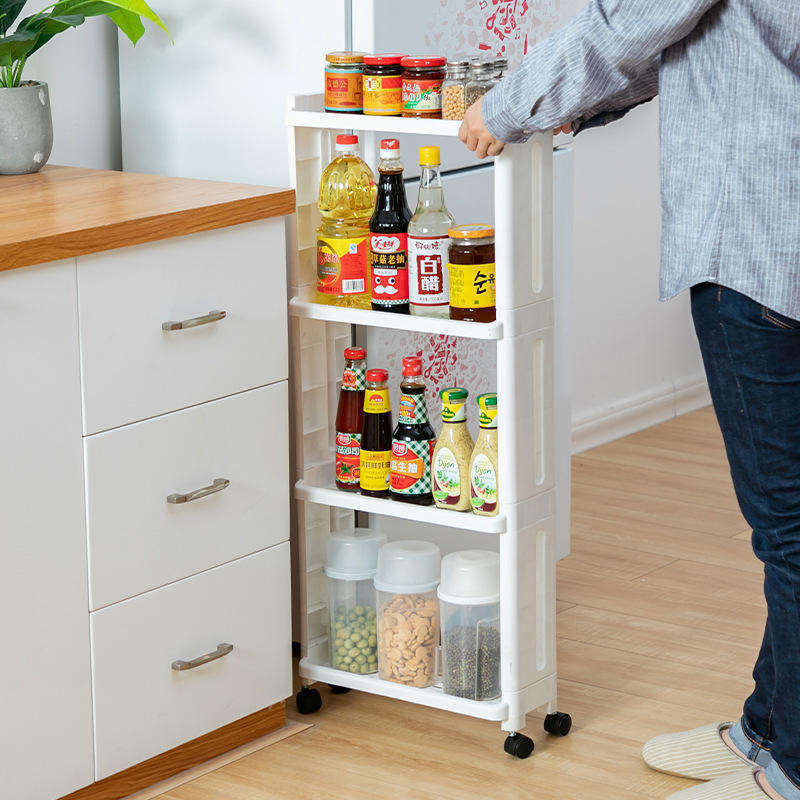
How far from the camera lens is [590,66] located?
5.23 ft

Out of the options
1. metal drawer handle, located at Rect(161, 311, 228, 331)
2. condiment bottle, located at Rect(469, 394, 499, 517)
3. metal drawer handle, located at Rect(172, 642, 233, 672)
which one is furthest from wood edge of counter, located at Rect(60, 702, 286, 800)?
metal drawer handle, located at Rect(161, 311, 228, 331)

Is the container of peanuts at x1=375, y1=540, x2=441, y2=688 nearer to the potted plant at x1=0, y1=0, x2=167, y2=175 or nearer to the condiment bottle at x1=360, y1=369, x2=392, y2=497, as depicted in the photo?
the condiment bottle at x1=360, y1=369, x2=392, y2=497

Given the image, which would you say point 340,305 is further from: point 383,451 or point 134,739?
point 134,739

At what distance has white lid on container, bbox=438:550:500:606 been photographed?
78.7 inches

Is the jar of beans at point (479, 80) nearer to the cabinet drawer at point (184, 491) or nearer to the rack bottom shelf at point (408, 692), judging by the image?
the cabinet drawer at point (184, 491)

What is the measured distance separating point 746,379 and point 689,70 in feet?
1.16

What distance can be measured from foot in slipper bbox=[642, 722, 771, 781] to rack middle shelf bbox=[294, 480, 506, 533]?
39 cm

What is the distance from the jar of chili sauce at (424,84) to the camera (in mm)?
1879

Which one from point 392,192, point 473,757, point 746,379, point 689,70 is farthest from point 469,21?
point 473,757

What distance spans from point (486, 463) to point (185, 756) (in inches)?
23.3

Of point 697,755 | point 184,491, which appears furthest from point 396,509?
point 697,755

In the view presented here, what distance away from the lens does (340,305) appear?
6.82 ft

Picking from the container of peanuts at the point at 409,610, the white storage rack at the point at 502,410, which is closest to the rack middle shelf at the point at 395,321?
the white storage rack at the point at 502,410

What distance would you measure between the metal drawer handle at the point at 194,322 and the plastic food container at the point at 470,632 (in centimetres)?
48
